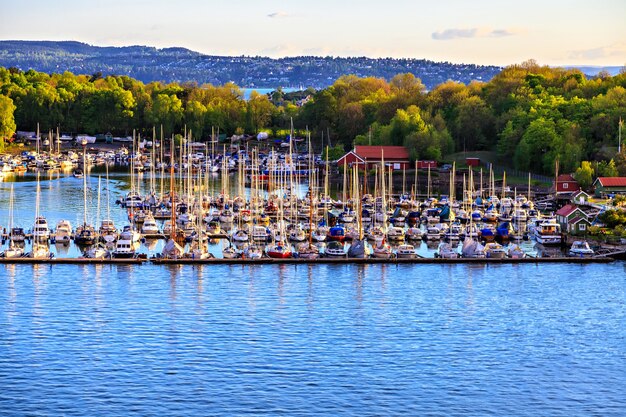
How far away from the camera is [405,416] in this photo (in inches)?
1093

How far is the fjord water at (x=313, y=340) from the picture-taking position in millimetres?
28891

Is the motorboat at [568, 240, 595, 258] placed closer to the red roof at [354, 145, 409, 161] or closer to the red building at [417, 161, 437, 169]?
the red building at [417, 161, 437, 169]

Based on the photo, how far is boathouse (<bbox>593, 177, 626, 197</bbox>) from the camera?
206 ft

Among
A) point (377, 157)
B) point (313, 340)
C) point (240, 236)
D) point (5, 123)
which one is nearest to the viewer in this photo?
point (313, 340)

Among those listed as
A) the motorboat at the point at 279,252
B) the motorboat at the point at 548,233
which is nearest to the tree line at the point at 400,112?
the motorboat at the point at 548,233

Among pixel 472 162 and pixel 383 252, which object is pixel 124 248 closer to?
pixel 383 252

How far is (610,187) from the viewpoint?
206 feet

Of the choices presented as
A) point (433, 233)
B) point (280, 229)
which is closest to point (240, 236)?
point (280, 229)

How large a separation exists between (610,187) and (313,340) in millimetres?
33203

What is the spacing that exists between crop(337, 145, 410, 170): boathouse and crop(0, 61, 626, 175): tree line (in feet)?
2.95

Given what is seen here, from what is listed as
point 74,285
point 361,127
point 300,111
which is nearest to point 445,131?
point 361,127

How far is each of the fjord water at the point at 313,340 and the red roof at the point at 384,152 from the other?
3890 centimetres

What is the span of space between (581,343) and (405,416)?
8591mm

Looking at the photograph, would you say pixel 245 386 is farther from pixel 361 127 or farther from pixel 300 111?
pixel 300 111
